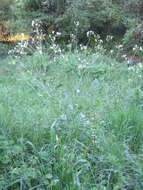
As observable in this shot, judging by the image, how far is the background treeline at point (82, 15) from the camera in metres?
9.64

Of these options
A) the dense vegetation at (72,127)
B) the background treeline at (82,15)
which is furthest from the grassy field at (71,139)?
the background treeline at (82,15)

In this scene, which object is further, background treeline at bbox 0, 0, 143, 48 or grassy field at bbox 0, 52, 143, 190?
background treeline at bbox 0, 0, 143, 48

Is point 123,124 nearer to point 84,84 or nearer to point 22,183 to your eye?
point 22,183

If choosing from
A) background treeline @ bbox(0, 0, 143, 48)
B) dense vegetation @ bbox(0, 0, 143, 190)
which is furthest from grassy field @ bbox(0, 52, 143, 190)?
background treeline @ bbox(0, 0, 143, 48)

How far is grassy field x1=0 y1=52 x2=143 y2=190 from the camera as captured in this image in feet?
9.72

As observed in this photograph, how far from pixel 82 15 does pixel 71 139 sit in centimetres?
663

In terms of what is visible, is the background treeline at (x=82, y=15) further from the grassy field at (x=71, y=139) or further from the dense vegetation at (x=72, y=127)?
the grassy field at (x=71, y=139)

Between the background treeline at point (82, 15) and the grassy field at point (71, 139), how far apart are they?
4.68 meters

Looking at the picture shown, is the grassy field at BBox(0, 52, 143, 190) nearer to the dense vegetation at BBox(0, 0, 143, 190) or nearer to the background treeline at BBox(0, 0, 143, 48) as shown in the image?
the dense vegetation at BBox(0, 0, 143, 190)

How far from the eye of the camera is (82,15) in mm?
9578

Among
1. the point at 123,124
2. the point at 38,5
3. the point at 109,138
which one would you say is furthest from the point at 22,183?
the point at 38,5

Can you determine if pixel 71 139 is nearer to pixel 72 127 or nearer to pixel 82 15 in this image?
pixel 72 127

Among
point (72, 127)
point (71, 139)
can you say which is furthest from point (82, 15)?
point (71, 139)

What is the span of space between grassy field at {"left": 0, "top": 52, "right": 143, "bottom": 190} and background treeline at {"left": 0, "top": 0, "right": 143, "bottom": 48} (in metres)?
4.68
